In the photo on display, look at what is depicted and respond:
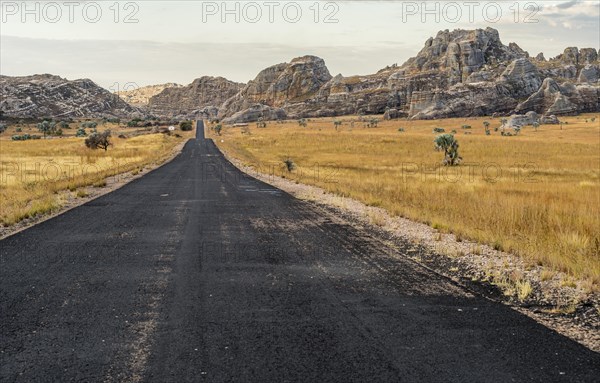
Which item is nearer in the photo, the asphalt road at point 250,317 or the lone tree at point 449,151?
Result: the asphalt road at point 250,317

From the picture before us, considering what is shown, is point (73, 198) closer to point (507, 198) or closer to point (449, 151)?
point (507, 198)

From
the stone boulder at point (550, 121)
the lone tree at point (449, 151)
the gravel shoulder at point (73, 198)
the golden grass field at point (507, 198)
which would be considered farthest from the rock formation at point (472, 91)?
the gravel shoulder at point (73, 198)

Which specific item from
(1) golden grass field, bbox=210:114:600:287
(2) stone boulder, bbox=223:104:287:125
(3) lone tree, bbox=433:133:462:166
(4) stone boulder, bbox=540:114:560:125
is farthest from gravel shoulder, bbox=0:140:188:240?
(2) stone boulder, bbox=223:104:287:125

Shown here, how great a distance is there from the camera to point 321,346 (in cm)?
534

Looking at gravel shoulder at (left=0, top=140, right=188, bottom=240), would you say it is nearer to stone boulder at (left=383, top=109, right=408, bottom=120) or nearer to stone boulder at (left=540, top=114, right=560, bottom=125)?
stone boulder at (left=540, top=114, right=560, bottom=125)

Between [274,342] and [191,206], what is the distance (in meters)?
12.4

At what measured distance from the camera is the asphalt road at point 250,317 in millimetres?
4801

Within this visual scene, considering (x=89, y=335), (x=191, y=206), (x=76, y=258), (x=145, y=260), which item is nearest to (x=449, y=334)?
(x=89, y=335)

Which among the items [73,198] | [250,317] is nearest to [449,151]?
[73,198]

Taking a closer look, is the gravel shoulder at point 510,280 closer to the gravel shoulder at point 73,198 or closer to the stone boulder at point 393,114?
the gravel shoulder at point 73,198

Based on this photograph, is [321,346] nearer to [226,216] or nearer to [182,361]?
[182,361]

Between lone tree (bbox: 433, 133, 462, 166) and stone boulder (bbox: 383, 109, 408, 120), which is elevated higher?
stone boulder (bbox: 383, 109, 408, 120)

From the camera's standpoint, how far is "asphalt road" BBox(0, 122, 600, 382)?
480 cm

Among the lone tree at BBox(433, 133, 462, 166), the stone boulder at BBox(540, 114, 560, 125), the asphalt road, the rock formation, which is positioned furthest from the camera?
the rock formation
